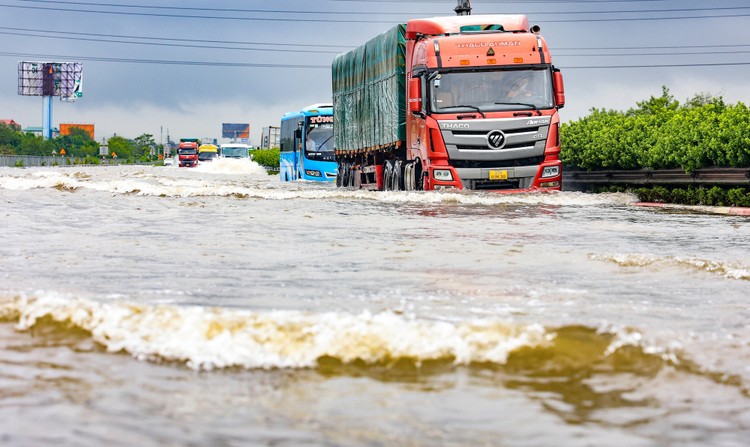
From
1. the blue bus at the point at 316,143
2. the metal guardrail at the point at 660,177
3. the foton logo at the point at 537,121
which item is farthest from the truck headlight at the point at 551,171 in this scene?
the blue bus at the point at 316,143

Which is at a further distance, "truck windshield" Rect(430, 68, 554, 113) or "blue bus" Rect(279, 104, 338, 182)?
"blue bus" Rect(279, 104, 338, 182)

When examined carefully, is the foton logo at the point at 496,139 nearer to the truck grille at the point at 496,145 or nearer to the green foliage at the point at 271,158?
the truck grille at the point at 496,145

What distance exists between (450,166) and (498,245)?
11.1m

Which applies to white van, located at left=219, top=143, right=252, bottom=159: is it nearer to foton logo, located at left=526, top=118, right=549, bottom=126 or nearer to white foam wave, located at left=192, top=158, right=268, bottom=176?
white foam wave, located at left=192, top=158, right=268, bottom=176

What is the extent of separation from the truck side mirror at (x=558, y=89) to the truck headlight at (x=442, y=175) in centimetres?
255

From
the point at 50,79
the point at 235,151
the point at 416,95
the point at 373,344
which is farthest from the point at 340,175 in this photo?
the point at 50,79

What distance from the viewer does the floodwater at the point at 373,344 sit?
444 cm

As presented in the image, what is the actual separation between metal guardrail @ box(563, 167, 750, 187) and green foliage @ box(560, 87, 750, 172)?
0.56 ft

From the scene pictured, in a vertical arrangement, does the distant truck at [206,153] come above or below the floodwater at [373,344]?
above

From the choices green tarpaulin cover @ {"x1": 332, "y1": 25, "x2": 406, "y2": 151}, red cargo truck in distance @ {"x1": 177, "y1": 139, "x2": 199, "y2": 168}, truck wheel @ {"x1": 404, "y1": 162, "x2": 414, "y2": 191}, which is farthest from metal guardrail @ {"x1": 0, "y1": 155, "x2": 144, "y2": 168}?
truck wheel @ {"x1": 404, "y1": 162, "x2": 414, "y2": 191}

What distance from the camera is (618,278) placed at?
9312mm

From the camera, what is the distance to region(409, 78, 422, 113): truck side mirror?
23312 mm

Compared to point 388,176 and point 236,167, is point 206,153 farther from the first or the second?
point 388,176

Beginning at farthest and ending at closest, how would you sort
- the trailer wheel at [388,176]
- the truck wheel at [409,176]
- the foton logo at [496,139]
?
the trailer wheel at [388,176] < the truck wheel at [409,176] < the foton logo at [496,139]
